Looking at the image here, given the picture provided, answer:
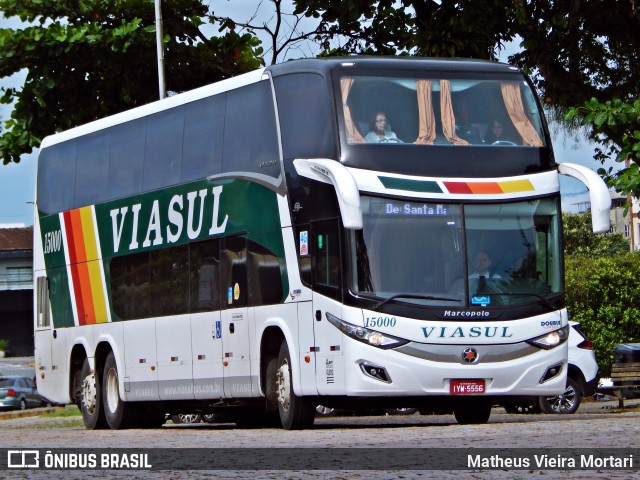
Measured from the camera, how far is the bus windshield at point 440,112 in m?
18.2

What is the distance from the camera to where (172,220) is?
2152cm

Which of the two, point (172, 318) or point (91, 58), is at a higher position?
point (91, 58)

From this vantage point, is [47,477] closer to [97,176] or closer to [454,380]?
[454,380]

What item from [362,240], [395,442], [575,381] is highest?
[362,240]

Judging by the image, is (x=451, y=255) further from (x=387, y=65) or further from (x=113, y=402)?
(x=113, y=402)

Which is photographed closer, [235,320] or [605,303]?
[235,320]

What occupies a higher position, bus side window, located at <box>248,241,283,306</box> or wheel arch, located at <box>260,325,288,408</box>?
bus side window, located at <box>248,241,283,306</box>

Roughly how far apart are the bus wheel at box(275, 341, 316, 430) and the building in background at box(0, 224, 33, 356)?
274 feet

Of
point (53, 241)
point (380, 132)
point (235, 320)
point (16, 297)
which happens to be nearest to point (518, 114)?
point (380, 132)

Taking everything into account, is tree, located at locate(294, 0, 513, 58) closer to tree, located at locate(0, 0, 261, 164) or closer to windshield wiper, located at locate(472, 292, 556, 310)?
tree, located at locate(0, 0, 261, 164)

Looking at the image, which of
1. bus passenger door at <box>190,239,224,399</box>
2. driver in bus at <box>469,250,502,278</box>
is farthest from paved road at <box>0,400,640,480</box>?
bus passenger door at <box>190,239,224,399</box>

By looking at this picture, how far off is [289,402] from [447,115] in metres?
3.87

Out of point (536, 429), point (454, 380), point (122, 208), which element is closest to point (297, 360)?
point (454, 380)

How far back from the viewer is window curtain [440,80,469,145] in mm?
18391
